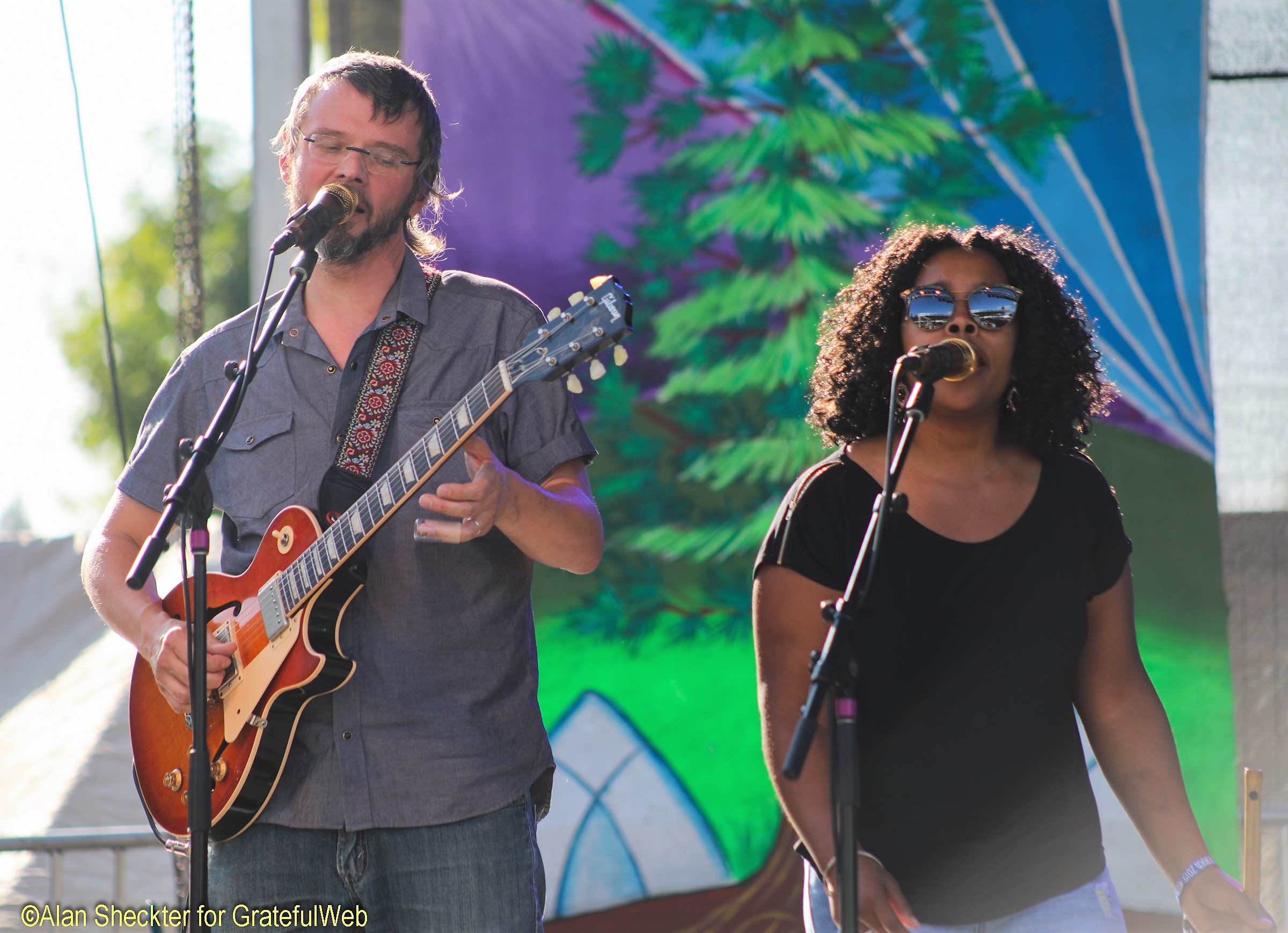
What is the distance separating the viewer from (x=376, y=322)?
245 centimetres

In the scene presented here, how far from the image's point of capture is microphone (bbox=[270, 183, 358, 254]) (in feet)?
7.08

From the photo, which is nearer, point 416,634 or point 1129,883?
point 416,634

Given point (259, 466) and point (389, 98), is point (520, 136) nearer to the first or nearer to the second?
point (389, 98)

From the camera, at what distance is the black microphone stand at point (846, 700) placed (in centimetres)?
180

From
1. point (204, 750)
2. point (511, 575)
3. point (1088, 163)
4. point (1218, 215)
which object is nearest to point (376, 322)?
point (511, 575)

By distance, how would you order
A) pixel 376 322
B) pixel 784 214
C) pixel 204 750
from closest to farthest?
pixel 204 750
pixel 376 322
pixel 784 214

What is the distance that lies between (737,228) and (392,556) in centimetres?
241

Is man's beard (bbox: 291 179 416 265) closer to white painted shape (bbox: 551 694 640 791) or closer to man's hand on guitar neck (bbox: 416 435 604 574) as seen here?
man's hand on guitar neck (bbox: 416 435 604 574)

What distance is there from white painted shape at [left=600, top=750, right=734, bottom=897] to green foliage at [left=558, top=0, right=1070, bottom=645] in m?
0.51

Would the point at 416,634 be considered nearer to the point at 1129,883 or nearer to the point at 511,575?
the point at 511,575

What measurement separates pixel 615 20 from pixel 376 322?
7.61ft

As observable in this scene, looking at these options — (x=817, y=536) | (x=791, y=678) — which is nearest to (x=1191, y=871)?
(x=791, y=678)

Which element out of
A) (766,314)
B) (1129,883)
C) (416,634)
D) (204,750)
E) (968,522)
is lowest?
(1129,883)

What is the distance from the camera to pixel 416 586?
2.28m
